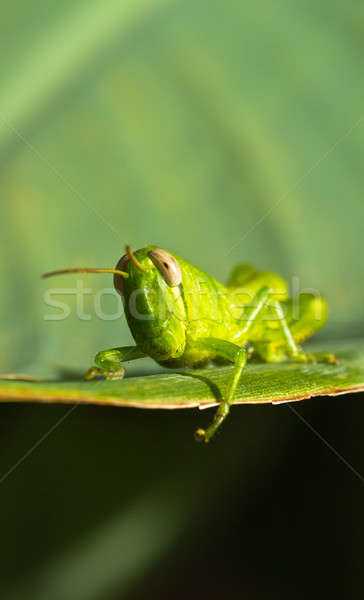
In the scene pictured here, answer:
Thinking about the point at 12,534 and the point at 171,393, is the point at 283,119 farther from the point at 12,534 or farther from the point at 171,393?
the point at 12,534

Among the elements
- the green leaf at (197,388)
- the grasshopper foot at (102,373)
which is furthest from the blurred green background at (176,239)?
the green leaf at (197,388)

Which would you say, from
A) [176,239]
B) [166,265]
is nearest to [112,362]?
[166,265]

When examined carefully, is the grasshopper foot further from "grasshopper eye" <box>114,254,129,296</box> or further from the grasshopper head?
"grasshopper eye" <box>114,254,129,296</box>

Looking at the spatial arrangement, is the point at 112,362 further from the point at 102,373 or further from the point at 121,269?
the point at 121,269

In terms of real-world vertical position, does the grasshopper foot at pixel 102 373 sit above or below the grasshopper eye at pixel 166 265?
below

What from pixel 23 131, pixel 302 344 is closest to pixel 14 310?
pixel 23 131

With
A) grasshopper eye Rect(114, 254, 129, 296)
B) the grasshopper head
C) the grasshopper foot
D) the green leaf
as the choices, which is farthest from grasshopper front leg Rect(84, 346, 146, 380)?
the green leaf

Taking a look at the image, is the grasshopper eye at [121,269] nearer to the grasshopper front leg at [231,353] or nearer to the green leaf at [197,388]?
the grasshopper front leg at [231,353]
